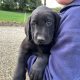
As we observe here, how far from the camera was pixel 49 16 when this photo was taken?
2869 mm

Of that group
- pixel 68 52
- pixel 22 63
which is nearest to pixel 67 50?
pixel 68 52

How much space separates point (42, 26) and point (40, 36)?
4.5 inches

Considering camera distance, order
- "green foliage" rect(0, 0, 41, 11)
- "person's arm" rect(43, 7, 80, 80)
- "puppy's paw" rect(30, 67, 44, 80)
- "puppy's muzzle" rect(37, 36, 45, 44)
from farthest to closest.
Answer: "green foliage" rect(0, 0, 41, 11) → "puppy's paw" rect(30, 67, 44, 80) → "puppy's muzzle" rect(37, 36, 45, 44) → "person's arm" rect(43, 7, 80, 80)

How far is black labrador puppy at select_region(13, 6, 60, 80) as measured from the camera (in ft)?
9.10

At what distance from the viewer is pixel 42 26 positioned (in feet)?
9.23

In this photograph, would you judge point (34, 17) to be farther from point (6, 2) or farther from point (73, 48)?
point (6, 2)

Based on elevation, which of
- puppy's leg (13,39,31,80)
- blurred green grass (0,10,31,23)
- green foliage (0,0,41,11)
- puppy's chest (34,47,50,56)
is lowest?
green foliage (0,0,41,11)

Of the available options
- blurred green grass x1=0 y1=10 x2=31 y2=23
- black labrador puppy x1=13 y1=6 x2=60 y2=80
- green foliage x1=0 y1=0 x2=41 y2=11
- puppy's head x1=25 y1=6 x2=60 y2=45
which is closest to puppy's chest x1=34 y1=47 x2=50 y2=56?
black labrador puppy x1=13 y1=6 x2=60 y2=80

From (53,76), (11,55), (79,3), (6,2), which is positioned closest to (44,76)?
(53,76)

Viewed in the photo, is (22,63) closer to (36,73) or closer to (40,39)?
(36,73)

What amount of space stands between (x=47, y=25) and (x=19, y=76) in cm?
61

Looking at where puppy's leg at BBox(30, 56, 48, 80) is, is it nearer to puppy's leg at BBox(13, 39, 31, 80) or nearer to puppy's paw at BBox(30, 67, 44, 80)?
puppy's paw at BBox(30, 67, 44, 80)

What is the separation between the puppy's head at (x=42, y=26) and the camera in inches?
109

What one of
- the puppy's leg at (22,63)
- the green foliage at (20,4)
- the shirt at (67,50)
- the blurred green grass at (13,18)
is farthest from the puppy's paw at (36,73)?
the green foliage at (20,4)
